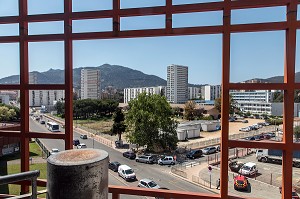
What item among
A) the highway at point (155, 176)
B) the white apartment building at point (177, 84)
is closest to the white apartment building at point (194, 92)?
the white apartment building at point (177, 84)

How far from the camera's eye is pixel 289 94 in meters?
1.63

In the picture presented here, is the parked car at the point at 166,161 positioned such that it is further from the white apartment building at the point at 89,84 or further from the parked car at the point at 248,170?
the white apartment building at the point at 89,84

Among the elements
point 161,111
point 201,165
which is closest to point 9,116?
point 161,111

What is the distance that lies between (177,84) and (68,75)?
59.9m

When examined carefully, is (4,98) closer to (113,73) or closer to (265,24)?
(265,24)

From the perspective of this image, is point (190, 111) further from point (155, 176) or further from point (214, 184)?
point (214, 184)

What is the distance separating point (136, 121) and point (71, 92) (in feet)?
47.1

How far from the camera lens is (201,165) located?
14.8 m

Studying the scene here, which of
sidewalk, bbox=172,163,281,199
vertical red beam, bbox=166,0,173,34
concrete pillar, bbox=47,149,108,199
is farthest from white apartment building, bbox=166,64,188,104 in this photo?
Answer: concrete pillar, bbox=47,149,108,199

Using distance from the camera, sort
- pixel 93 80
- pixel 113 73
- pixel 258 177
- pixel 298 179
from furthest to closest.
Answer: pixel 113 73 → pixel 93 80 → pixel 258 177 → pixel 298 179

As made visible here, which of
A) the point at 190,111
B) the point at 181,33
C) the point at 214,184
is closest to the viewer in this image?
the point at 181,33

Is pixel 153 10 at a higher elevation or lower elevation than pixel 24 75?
higher

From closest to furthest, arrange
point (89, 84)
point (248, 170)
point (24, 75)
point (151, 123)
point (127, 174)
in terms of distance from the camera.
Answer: point (24, 75) < point (127, 174) < point (248, 170) < point (151, 123) < point (89, 84)

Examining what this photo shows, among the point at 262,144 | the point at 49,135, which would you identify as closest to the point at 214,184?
the point at 262,144
